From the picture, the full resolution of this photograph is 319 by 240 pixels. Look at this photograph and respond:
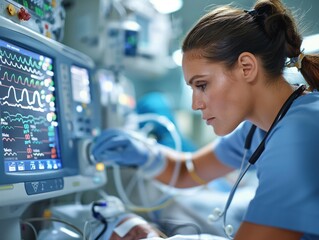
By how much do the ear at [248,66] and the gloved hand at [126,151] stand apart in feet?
2.17

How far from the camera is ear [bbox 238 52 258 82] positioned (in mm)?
983

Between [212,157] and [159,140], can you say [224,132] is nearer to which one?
[212,157]

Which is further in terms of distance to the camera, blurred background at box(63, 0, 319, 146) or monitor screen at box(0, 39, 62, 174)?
blurred background at box(63, 0, 319, 146)

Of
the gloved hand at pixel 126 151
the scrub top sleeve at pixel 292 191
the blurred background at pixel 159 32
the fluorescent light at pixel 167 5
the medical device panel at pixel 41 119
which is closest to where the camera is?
the scrub top sleeve at pixel 292 191

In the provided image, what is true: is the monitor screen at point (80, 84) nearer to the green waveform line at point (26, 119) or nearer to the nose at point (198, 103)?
the green waveform line at point (26, 119)

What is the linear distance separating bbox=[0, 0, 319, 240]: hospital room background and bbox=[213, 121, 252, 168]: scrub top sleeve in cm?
20

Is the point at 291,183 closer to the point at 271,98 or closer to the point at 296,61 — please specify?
the point at 271,98

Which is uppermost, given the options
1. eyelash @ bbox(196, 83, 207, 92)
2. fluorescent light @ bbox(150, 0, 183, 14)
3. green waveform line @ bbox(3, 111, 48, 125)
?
fluorescent light @ bbox(150, 0, 183, 14)

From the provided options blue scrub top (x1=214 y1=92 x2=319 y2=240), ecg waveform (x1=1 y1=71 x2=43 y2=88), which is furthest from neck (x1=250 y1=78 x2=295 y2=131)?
ecg waveform (x1=1 y1=71 x2=43 y2=88)

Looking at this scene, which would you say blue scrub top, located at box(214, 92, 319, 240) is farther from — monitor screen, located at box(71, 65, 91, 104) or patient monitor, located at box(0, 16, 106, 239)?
monitor screen, located at box(71, 65, 91, 104)

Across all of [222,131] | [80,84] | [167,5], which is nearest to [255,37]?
[222,131]

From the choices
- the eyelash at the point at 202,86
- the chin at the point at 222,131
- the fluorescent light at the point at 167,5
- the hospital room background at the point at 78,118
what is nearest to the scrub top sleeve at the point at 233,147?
the hospital room background at the point at 78,118

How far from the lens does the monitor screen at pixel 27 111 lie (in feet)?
3.07

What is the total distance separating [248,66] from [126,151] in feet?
2.42
